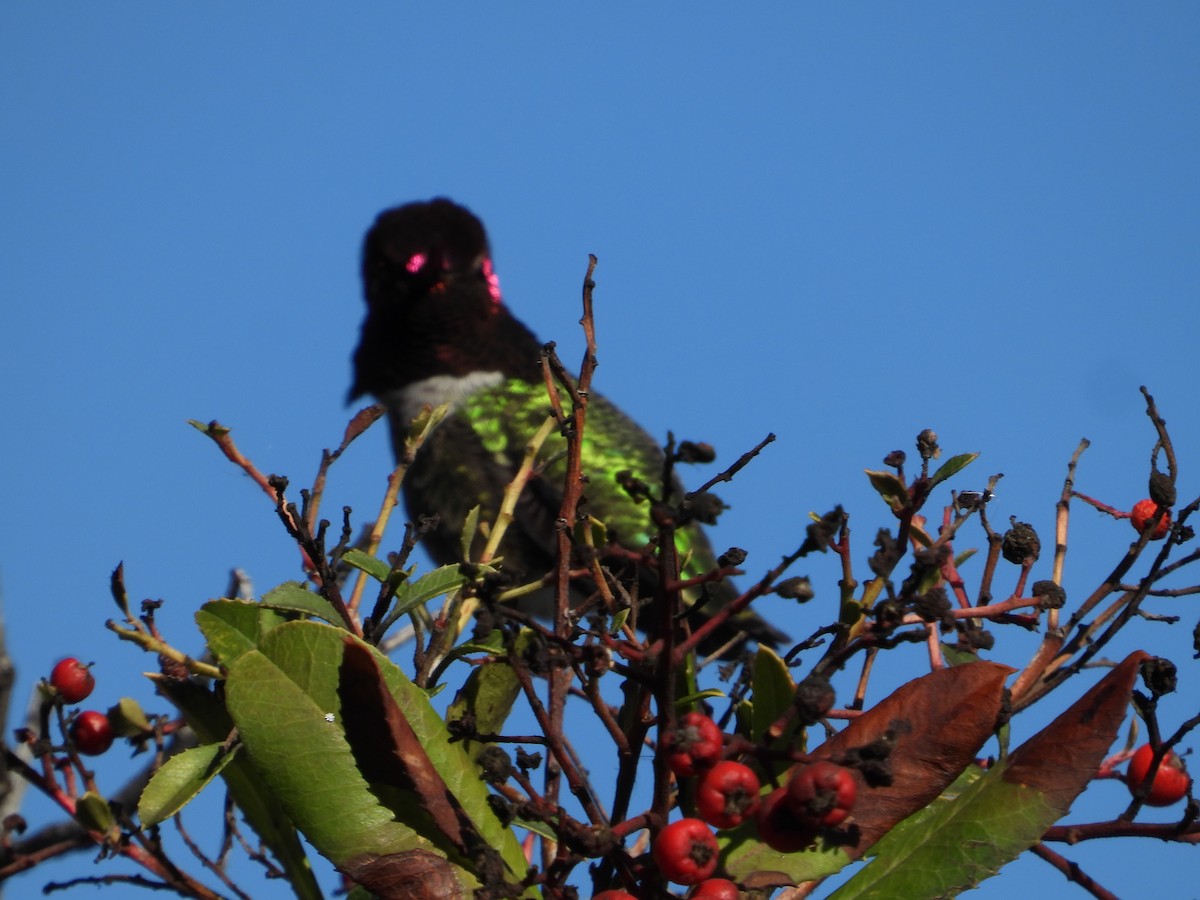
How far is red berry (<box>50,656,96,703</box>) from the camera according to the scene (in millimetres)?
2732

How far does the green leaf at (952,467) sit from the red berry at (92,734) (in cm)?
185

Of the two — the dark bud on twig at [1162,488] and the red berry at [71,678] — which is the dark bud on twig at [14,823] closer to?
the red berry at [71,678]

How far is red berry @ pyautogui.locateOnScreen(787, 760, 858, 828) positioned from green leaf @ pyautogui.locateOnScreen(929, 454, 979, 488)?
44 centimetres

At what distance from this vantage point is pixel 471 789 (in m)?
1.39

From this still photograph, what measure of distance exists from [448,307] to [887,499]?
18.9 ft

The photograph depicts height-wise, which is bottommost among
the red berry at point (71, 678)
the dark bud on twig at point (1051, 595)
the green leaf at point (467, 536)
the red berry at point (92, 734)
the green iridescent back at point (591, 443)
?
the dark bud on twig at point (1051, 595)

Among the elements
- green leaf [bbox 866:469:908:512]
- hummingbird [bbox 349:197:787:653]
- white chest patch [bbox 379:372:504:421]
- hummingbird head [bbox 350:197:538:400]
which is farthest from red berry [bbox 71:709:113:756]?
hummingbird head [bbox 350:197:538:400]

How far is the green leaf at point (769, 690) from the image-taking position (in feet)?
4.51

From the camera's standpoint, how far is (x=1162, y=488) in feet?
5.33

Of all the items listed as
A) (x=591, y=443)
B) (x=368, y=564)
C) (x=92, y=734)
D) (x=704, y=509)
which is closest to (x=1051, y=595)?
(x=704, y=509)

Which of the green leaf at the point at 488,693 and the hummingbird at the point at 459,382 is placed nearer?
the green leaf at the point at 488,693

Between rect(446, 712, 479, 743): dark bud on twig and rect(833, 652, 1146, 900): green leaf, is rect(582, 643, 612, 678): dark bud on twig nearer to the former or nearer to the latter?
rect(446, 712, 479, 743): dark bud on twig

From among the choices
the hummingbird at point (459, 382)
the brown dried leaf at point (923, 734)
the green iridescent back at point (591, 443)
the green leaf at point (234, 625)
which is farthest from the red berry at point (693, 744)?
the hummingbird at point (459, 382)

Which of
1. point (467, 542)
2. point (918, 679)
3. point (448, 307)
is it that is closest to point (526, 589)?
point (467, 542)
